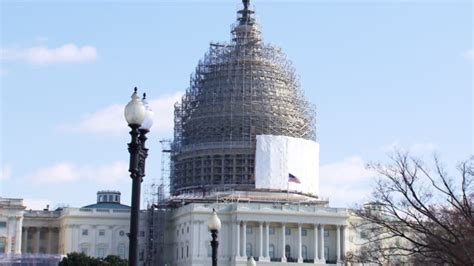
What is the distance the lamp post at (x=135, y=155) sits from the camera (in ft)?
107

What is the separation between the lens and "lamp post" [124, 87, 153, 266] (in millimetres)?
32656

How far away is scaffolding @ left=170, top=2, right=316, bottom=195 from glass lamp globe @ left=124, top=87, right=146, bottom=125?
5119 inches

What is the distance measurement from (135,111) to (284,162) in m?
132

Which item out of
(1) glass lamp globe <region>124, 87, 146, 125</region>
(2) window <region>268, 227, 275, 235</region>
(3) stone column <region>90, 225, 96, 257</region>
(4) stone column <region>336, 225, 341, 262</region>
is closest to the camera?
(1) glass lamp globe <region>124, 87, 146, 125</region>

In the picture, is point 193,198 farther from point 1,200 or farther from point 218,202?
point 1,200

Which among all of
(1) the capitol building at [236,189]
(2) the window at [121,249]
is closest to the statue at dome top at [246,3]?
(1) the capitol building at [236,189]

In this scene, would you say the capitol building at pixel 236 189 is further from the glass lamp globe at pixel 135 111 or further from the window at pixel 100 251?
the glass lamp globe at pixel 135 111

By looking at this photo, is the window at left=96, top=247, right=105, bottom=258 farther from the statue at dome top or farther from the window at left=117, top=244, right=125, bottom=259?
the statue at dome top

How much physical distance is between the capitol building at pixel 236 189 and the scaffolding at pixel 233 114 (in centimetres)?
15

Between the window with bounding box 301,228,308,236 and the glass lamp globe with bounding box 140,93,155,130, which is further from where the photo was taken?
the window with bounding box 301,228,308,236

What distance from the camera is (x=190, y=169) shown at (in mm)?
168000

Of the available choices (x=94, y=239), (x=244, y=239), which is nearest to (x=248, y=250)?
(x=244, y=239)

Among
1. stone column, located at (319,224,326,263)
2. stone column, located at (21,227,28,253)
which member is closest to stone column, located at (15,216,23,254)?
stone column, located at (21,227,28,253)

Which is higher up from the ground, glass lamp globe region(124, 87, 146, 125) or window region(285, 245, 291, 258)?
window region(285, 245, 291, 258)
